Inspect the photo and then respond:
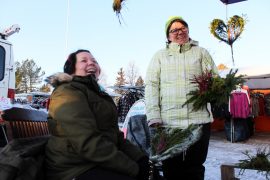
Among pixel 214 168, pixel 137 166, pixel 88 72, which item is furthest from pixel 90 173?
pixel 214 168

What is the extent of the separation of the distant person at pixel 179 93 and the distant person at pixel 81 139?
0.71 metres

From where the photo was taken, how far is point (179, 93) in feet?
9.28

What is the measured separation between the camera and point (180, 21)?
9.43ft

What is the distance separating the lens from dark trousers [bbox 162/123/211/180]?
2809 millimetres

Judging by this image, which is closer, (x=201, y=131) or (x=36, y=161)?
(x=36, y=161)

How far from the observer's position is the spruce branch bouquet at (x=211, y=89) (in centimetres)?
259

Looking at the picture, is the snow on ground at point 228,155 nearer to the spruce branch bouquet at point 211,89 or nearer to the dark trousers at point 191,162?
the dark trousers at point 191,162

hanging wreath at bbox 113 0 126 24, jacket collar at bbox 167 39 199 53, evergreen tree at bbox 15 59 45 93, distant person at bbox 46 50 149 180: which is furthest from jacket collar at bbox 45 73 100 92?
evergreen tree at bbox 15 59 45 93

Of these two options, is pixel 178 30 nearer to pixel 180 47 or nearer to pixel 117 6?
pixel 180 47

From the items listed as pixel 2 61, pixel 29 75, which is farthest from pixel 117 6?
pixel 29 75

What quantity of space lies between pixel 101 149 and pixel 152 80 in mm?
1129

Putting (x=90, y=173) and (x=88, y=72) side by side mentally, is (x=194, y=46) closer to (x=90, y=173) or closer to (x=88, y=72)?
(x=88, y=72)

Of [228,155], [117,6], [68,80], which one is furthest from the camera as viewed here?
[228,155]

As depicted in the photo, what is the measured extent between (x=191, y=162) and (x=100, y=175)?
3.53ft
